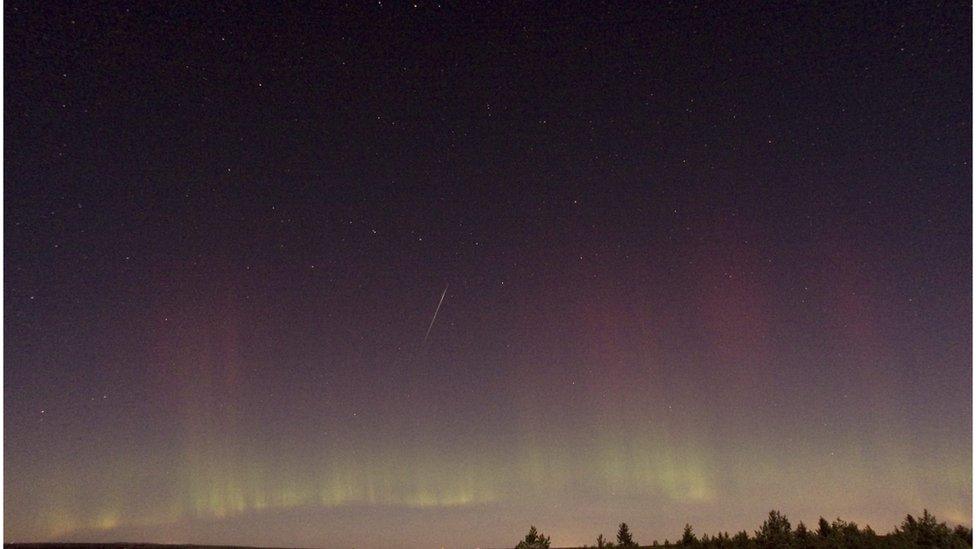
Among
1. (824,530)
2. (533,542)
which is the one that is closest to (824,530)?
(824,530)

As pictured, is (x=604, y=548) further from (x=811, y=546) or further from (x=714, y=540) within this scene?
(x=811, y=546)

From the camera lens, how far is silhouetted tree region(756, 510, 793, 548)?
11.8 meters

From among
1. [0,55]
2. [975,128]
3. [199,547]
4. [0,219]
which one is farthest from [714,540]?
[0,55]

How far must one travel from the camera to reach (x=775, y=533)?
12.1 meters

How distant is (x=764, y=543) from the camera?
1192 centimetres

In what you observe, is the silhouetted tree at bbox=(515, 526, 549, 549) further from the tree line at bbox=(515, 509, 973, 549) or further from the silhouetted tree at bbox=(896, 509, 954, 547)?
the silhouetted tree at bbox=(896, 509, 954, 547)

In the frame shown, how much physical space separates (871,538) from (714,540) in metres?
2.44

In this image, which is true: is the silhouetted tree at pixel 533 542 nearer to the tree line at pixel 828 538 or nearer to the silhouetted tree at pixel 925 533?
the tree line at pixel 828 538

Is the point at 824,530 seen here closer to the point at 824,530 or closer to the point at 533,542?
the point at 824,530

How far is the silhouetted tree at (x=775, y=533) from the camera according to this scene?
38.8ft

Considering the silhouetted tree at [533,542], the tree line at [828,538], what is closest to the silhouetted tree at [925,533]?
the tree line at [828,538]

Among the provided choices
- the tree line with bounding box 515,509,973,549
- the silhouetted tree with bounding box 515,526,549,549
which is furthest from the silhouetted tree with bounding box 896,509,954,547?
the silhouetted tree with bounding box 515,526,549,549

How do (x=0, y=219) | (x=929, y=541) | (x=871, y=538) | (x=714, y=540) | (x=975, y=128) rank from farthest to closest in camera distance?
(x=714, y=540)
(x=871, y=538)
(x=929, y=541)
(x=0, y=219)
(x=975, y=128)

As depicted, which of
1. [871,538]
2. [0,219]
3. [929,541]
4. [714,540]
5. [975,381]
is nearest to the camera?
[975,381]
